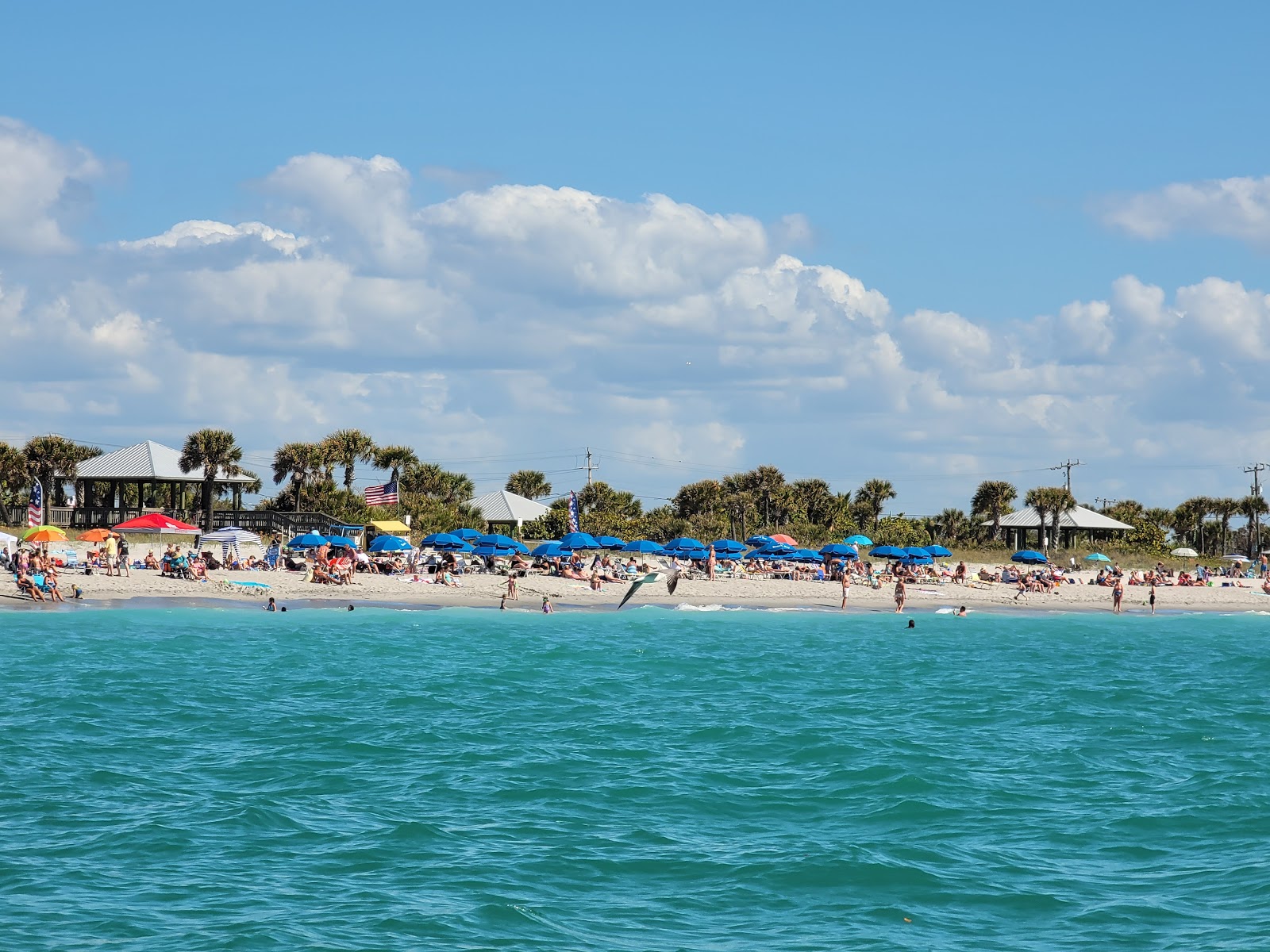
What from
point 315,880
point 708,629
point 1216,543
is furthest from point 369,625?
point 1216,543

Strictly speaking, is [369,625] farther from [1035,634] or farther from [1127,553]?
[1127,553]

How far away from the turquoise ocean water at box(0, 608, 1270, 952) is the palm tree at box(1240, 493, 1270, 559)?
74.7m

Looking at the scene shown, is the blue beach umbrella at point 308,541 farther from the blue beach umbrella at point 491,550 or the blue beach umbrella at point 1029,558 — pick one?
the blue beach umbrella at point 1029,558

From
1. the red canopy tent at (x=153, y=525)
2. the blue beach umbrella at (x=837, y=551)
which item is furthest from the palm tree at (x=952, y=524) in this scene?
the red canopy tent at (x=153, y=525)

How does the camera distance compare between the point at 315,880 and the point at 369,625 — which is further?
the point at 369,625

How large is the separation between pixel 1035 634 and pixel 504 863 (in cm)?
3578

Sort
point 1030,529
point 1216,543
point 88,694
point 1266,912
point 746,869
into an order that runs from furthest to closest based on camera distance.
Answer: point 1216,543 → point 1030,529 → point 88,694 → point 746,869 → point 1266,912

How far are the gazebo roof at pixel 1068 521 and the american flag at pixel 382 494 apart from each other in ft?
133

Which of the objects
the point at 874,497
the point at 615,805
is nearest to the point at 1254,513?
the point at 874,497

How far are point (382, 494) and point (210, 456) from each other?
8.94 metres

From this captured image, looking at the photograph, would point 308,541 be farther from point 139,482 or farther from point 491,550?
point 139,482

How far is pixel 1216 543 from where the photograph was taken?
104188mm

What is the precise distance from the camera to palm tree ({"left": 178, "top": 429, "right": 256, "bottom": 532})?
209 ft

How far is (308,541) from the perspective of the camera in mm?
51219
